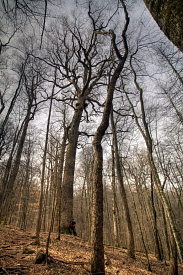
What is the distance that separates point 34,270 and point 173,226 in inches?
152

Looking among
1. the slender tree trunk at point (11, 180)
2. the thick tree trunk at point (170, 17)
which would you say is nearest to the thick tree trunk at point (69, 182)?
the slender tree trunk at point (11, 180)

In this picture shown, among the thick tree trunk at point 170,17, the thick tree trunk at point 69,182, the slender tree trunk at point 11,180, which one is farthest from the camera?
the slender tree trunk at point 11,180

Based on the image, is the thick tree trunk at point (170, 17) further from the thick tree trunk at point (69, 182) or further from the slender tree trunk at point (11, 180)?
the slender tree trunk at point (11, 180)

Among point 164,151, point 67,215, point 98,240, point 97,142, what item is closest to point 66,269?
point 98,240

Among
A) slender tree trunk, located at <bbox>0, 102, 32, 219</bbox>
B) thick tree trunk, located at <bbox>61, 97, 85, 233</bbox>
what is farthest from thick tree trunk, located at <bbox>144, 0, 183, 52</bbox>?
slender tree trunk, located at <bbox>0, 102, 32, 219</bbox>

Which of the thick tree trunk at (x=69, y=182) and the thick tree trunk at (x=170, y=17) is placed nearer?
the thick tree trunk at (x=170, y=17)

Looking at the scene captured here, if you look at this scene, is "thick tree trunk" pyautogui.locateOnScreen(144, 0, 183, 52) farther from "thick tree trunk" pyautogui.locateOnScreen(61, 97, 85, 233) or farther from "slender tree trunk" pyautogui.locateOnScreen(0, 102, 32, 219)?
"slender tree trunk" pyautogui.locateOnScreen(0, 102, 32, 219)

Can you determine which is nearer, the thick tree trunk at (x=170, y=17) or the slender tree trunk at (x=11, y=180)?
the thick tree trunk at (x=170, y=17)

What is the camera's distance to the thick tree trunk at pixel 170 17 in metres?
1.29

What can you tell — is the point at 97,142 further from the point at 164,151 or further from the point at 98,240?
the point at 164,151

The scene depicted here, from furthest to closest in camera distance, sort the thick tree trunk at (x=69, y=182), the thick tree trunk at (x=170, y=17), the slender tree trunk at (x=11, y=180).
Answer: the slender tree trunk at (x=11, y=180)
the thick tree trunk at (x=69, y=182)
the thick tree trunk at (x=170, y=17)

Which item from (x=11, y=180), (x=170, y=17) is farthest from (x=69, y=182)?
(x=170, y=17)

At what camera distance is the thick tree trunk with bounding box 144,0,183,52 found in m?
1.29

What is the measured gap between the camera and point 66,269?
2.62 meters
